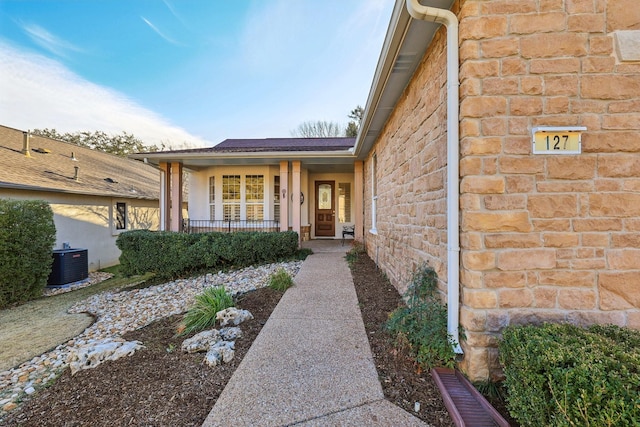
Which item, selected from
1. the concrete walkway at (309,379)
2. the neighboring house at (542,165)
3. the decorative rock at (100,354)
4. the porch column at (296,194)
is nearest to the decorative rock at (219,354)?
the concrete walkway at (309,379)

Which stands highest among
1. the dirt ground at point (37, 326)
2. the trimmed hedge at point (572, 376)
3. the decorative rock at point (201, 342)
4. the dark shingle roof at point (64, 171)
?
the dark shingle roof at point (64, 171)

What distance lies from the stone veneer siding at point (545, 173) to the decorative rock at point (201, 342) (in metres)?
2.46

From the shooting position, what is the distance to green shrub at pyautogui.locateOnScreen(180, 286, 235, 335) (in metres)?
3.40

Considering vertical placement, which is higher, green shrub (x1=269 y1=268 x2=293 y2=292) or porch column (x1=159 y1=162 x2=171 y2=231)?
porch column (x1=159 y1=162 x2=171 y2=231)

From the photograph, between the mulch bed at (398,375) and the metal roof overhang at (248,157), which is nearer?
the mulch bed at (398,375)

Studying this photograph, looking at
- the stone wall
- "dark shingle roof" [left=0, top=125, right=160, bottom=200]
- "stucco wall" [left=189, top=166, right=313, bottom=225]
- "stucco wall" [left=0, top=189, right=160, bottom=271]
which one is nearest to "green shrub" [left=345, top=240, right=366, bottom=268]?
the stone wall

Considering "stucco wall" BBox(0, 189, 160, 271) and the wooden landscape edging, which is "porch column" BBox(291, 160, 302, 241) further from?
"stucco wall" BBox(0, 189, 160, 271)

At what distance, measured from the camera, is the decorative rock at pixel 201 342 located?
282 cm

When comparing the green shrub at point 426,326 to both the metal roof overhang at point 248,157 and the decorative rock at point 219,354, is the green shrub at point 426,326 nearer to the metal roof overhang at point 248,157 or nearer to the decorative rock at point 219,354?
the decorative rock at point 219,354

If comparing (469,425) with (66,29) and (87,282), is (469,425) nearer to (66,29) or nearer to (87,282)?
(87,282)

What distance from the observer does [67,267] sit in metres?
7.93

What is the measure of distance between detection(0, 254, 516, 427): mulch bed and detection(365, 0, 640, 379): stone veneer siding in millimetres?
508

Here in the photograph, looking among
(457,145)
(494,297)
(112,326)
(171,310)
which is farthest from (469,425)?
(112,326)

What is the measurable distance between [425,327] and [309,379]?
1096 mm
